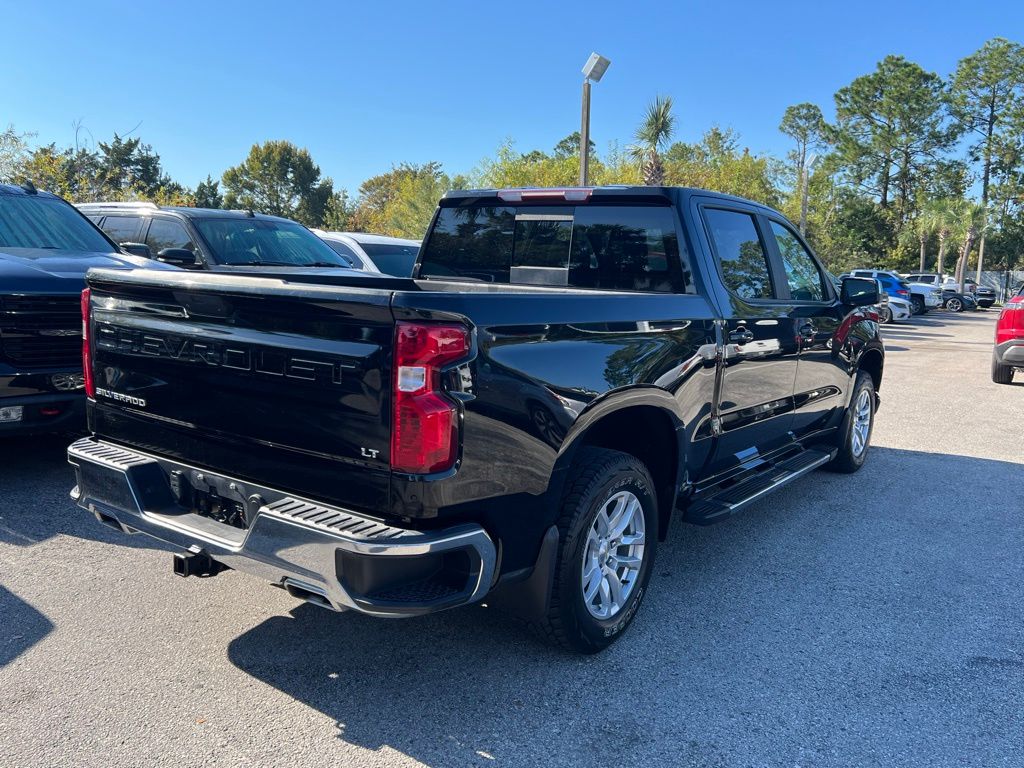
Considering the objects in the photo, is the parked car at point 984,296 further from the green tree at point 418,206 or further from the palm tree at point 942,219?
the green tree at point 418,206

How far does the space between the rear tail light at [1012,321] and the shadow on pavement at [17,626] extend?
11.3 meters

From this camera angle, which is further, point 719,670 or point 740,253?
point 740,253

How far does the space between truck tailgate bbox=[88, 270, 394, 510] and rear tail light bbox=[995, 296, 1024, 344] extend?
10740 millimetres

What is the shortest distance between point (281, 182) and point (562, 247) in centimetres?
7862

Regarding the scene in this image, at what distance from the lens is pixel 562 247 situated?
170 inches

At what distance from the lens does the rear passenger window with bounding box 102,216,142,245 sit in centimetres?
813

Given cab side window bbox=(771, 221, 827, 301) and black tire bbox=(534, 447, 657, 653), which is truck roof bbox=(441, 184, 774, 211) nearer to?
cab side window bbox=(771, 221, 827, 301)

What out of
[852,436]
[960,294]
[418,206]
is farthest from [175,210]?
[960,294]

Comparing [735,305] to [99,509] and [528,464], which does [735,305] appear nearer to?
[528,464]

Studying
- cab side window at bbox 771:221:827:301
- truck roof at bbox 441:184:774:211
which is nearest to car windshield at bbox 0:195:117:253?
truck roof at bbox 441:184:774:211

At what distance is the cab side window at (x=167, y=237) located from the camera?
7559 millimetres

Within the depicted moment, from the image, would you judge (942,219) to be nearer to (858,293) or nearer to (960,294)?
(960,294)

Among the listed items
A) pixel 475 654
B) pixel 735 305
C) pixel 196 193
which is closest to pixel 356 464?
pixel 475 654

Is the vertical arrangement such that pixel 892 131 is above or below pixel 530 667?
above
